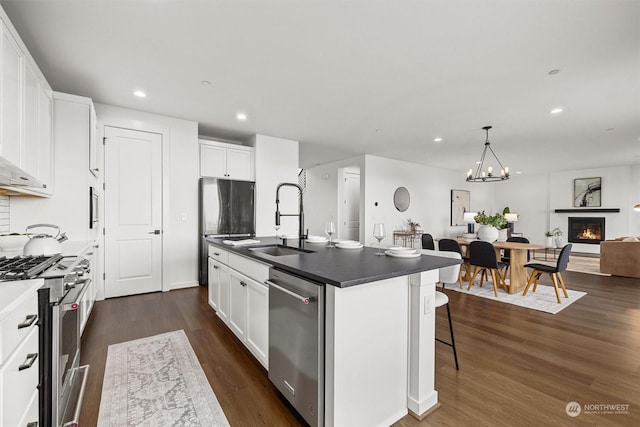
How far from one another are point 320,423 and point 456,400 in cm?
97

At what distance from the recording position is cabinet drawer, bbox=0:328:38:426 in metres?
0.91

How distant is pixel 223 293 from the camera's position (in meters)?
2.74

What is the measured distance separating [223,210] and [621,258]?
302 inches

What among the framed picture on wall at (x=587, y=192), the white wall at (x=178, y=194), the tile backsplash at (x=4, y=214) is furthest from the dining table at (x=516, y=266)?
the framed picture on wall at (x=587, y=192)

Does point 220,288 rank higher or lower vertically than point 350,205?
lower

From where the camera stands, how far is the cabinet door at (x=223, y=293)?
2.63 metres

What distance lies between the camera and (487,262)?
4105mm

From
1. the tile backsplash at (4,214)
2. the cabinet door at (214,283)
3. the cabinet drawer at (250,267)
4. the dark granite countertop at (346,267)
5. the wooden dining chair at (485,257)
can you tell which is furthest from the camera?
the wooden dining chair at (485,257)

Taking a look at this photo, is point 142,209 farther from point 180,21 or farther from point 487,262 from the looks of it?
point 487,262

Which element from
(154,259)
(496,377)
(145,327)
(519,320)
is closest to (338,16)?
(496,377)

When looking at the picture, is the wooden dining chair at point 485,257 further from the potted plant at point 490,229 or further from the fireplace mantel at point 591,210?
the fireplace mantel at point 591,210

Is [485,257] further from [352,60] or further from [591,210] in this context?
[591,210]

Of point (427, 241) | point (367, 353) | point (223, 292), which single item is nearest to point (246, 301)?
point (223, 292)

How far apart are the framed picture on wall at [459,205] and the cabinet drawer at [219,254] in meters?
8.23
